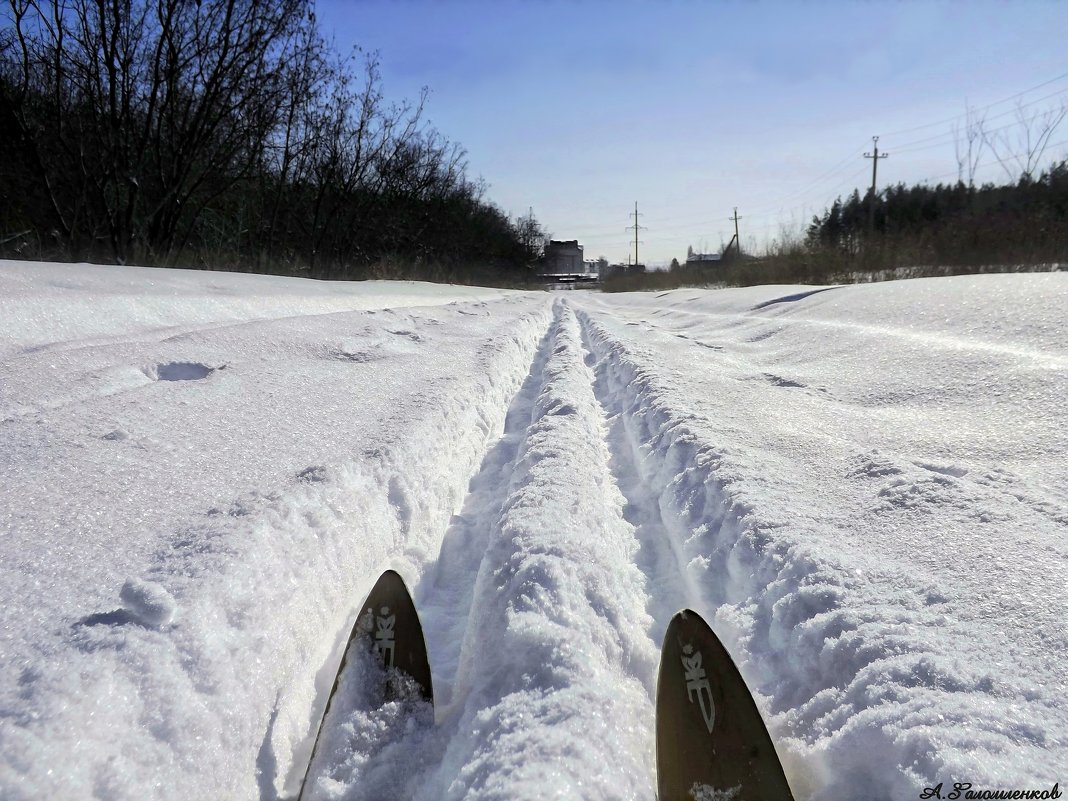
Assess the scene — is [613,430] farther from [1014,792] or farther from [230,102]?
[230,102]

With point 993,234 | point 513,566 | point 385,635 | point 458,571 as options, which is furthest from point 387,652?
point 993,234

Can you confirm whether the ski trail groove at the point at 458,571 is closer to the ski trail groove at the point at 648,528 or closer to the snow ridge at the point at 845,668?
the ski trail groove at the point at 648,528

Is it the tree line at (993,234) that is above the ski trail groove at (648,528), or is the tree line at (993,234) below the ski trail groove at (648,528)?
above

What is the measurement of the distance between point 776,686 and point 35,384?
2.55 metres

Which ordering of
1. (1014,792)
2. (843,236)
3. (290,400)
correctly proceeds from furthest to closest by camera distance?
(843,236), (290,400), (1014,792)

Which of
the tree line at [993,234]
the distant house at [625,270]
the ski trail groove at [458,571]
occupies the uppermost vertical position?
the distant house at [625,270]

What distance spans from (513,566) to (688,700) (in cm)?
49

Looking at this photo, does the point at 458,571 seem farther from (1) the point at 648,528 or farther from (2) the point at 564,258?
(2) the point at 564,258

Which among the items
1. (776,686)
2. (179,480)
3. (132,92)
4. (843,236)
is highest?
(132,92)

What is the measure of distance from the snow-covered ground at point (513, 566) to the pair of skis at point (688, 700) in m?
0.06

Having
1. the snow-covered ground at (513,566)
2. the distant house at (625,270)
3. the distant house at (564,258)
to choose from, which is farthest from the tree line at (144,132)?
the distant house at (564,258)

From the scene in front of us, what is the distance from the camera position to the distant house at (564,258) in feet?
214

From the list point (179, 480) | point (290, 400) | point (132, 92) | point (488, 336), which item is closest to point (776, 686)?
point (179, 480)

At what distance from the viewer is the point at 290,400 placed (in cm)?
236
